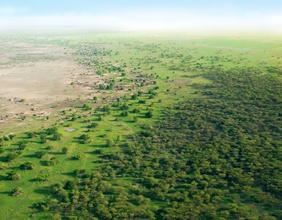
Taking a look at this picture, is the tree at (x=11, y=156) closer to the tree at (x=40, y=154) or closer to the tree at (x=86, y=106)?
the tree at (x=40, y=154)

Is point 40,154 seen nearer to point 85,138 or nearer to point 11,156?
point 11,156

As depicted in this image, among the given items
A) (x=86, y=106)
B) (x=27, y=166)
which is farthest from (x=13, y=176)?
(x=86, y=106)

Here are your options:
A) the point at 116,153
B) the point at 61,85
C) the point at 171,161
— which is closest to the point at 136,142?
the point at 116,153

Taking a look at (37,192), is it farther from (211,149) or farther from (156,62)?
(156,62)

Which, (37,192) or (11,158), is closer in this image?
(37,192)

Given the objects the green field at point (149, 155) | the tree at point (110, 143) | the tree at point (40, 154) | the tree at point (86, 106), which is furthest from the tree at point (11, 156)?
the tree at point (86, 106)

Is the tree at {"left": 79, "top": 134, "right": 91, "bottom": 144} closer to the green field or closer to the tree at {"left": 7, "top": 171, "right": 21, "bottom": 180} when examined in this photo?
the green field
